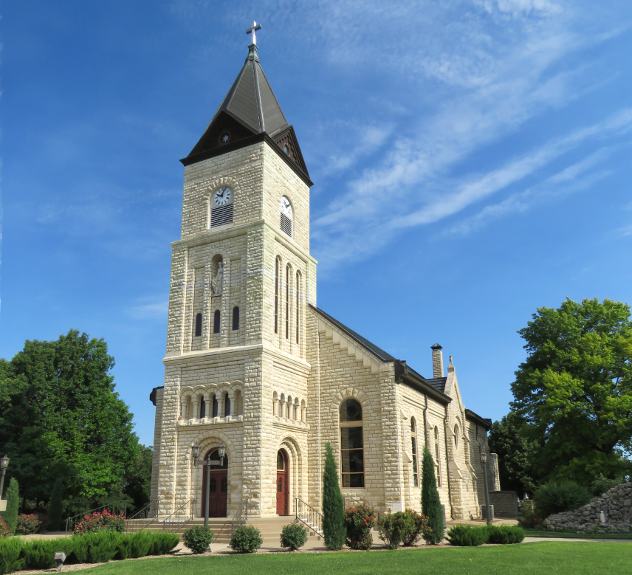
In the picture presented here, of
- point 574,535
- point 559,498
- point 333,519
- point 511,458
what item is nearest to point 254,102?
point 333,519

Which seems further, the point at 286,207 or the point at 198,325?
the point at 286,207

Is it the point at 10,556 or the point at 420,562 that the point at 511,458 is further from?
the point at 10,556

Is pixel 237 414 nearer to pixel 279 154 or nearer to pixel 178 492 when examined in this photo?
pixel 178 492

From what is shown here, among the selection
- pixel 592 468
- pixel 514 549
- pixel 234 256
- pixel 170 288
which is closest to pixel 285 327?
pixel 234 256

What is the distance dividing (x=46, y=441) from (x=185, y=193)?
19283 millimetres

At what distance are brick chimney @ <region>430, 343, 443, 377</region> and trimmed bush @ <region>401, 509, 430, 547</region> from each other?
22.9 m

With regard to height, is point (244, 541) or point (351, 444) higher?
point (351, 444)

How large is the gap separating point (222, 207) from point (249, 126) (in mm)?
4472

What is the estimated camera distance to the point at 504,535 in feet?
69.2

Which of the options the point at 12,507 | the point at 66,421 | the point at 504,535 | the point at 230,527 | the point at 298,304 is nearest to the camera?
the point at 504,535

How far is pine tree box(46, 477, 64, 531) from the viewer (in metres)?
36.9

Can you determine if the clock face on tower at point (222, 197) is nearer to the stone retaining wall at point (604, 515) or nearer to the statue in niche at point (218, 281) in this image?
the statue in niche at point (218, 281)

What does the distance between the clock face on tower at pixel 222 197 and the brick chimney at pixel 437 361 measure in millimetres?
21221

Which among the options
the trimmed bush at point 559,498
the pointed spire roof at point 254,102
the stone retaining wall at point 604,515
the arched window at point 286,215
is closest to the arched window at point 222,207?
the arched window at point 286,215
